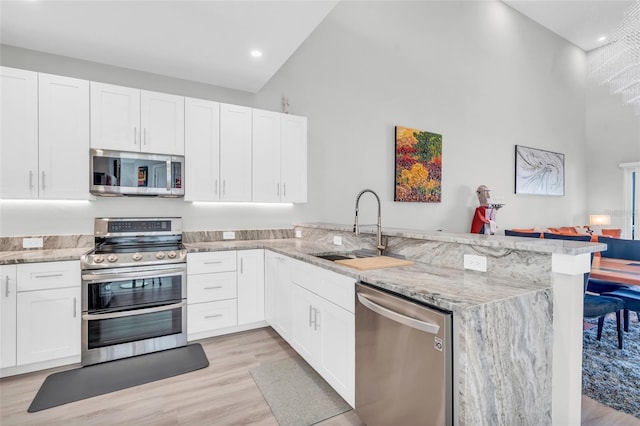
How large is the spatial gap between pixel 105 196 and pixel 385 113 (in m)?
3.78

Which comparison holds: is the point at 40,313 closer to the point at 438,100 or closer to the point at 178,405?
the point at 178,405

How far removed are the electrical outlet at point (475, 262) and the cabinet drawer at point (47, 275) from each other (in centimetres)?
287

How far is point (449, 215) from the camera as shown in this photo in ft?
17.7

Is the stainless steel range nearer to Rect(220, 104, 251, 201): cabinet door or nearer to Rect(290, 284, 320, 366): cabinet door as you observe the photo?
Rect(220, 104, 251, 201): cabinet door

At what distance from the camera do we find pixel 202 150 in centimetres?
321

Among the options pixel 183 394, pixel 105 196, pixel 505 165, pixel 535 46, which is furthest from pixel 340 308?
pixel 535 46

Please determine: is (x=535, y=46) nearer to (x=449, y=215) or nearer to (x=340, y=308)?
(x=449, y=215)

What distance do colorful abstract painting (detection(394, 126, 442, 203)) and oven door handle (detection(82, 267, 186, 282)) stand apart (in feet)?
10.7

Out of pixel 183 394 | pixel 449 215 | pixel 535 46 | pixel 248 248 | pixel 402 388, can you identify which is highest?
pixel 535 46

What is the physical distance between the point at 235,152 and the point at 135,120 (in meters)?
0.96

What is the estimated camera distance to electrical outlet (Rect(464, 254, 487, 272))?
175cm

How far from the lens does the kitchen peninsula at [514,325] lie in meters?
1.21

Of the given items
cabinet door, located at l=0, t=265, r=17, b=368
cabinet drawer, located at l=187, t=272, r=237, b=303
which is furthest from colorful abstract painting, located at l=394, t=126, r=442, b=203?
cabinet door, located at l=0, t=265, r=17, b=368

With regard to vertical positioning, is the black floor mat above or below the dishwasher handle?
below
